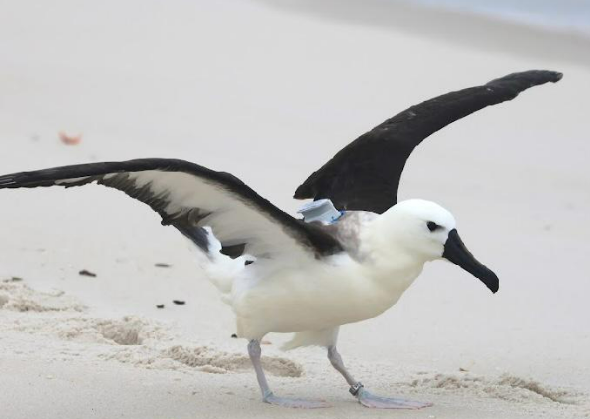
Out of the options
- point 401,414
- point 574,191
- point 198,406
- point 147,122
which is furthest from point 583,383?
point 147,122

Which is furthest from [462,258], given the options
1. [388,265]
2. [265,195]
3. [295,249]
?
[265,195]

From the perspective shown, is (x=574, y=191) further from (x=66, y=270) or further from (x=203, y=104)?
(x=66, y=270)

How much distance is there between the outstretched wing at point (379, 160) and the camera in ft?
22.1

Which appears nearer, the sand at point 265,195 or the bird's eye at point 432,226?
the bird's eye at point 432,226

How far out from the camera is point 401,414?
5.81m

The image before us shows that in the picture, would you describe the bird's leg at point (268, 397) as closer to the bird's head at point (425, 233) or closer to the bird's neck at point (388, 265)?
the bird's neck at point (388, 265)

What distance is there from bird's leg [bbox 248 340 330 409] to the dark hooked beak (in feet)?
3.10

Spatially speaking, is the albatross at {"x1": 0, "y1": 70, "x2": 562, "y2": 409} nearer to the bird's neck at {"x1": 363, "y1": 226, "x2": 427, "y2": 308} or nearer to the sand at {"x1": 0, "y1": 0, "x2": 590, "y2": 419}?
the bird's neck at {"x1": 363, "y1": 226, "x2": 427, "y2": 308}

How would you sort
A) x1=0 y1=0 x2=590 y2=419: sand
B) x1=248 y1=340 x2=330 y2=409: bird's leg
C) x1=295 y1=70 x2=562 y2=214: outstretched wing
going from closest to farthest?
x1=248 y1=340 x2=330 y2=409: bird's leg < x1=0 y1=0 x2=590 y2=419: sand < x1=295 y1=70 x2=562 y2=214: outstretched wing

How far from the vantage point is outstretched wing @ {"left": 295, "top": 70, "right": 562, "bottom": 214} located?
6734 mm

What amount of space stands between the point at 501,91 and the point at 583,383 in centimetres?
179

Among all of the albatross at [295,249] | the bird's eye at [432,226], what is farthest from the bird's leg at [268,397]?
the bird's eye at [432,226]

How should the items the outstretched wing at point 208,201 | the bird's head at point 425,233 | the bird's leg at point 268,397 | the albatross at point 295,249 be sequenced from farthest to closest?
the bird's leg at point 268,397 < the bird's head at point 425,233 < the albatross at point 295,249 < the outstretched wing at point 208,201

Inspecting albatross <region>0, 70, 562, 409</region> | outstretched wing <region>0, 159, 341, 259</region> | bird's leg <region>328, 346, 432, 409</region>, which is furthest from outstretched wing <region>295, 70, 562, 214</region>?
outstretched wing <region>0, 159, 341, 259</region>
